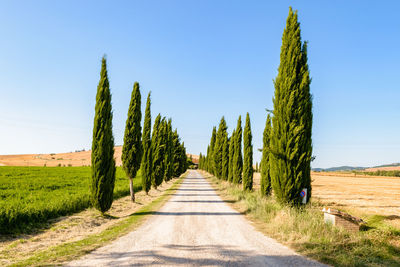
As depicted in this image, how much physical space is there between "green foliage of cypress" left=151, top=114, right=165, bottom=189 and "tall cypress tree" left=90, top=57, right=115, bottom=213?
13677 millimetres

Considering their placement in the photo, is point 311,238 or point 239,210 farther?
point 239,210

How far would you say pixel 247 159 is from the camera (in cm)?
2492

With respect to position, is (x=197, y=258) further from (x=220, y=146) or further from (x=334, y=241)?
(x=220, y=146)

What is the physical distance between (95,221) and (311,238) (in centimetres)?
931

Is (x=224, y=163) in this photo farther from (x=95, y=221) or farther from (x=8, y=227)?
(x=8, y=227)

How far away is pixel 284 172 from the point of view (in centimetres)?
1142

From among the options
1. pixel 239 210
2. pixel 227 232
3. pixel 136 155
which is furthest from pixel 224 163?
pixel 227 232

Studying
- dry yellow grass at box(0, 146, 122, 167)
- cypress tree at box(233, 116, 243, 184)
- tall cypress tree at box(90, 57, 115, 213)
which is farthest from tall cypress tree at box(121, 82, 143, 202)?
dry yellow grass at box(0, 146, 122, 167)

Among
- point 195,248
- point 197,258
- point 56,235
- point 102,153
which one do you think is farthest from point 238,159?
point 197,258

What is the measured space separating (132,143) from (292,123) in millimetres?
11523

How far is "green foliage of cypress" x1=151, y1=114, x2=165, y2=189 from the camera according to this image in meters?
27.2

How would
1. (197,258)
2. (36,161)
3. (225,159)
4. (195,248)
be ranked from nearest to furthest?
(197,258) → (195,248) → (225,159) → (36,161)

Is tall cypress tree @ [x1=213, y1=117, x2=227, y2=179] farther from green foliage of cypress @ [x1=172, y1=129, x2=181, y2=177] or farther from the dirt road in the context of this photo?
the dirt road

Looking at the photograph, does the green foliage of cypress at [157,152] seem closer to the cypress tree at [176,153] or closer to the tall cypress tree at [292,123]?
the cypress tree at [176,153]
